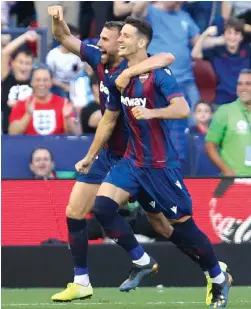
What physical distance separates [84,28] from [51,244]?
152 inches

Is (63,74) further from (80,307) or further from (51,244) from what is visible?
(80,307)

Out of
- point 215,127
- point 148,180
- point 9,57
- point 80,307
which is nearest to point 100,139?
point 148,180

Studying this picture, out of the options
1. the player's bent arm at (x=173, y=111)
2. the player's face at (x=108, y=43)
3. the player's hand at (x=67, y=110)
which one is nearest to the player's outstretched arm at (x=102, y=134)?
the player's face at (x=108, y=43)

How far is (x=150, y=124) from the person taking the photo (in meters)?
8.05

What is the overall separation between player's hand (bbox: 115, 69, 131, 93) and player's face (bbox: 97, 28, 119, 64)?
522mm

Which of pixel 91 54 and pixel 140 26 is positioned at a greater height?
pixel 140 26

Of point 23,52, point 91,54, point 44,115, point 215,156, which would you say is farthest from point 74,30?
point 91,54

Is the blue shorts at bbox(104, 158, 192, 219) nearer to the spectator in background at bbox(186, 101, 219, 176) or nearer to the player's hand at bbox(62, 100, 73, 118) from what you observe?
the spectator in background at bbox(186, 101, 219, 176)

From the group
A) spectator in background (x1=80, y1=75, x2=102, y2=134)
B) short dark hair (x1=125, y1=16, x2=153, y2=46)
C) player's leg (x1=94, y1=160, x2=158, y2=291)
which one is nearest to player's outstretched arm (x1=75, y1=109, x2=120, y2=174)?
player's leg (x1=94, y1=160, x2=158, y2=291)

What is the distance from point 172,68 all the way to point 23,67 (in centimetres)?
179

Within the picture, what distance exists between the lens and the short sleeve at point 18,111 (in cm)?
1198

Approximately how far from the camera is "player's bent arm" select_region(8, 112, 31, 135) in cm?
1187

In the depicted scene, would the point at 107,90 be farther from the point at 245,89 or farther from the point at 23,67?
the point at 23,67

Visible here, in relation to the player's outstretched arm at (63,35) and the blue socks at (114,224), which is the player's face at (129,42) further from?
the blue socks at (114,224)
